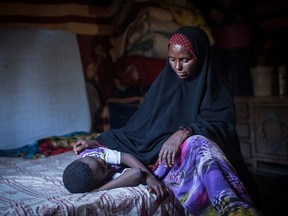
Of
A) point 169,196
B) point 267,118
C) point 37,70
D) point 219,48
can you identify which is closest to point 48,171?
point 169,196

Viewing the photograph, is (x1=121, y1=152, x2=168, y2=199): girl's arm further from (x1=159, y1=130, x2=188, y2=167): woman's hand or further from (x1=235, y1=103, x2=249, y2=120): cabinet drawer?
(x1=235, y1=103, x2=249, y2=120): cabinet drawer

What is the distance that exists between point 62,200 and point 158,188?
429 millimetres

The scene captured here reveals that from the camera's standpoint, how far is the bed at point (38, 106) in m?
1.98

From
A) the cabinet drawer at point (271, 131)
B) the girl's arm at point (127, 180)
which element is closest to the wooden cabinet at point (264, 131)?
the cabinet drawer at point (271, 131)

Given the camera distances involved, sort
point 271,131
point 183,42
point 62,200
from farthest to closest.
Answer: point 271,131, point 183,42, point 62,200

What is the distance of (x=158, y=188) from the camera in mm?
1563

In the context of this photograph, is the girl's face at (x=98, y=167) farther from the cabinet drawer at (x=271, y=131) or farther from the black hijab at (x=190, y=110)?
the cabinet drawer at (x=271, y=131)

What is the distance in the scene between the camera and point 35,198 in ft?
4.66

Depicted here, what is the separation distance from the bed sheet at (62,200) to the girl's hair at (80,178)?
0.03 m

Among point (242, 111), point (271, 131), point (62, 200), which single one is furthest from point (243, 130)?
point (62, 200)

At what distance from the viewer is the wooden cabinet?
3.12 m

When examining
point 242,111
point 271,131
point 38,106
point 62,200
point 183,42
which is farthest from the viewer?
point 242,111

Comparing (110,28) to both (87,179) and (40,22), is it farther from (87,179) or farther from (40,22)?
(87,179)

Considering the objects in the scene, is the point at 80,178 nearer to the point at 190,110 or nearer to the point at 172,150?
the point at 172,150
